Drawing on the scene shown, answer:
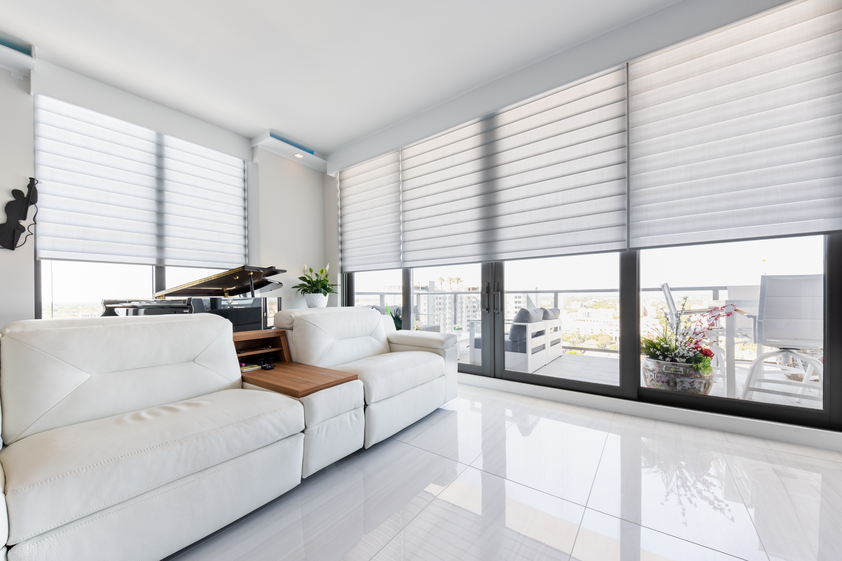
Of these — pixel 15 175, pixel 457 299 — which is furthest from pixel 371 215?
pixel 15 175

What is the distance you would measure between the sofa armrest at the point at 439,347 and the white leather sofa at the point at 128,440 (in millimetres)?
1346

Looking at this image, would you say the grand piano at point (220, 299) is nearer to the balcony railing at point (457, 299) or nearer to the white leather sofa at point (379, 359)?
the white leather sofa at point (379, 359)

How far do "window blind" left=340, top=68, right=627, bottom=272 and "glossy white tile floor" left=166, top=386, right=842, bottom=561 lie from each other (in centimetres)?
151

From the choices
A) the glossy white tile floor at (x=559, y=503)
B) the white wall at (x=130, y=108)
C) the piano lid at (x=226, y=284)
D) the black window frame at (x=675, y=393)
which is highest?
the white wall at (x=130, y=108)

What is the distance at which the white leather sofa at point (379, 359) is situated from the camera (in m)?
2.08

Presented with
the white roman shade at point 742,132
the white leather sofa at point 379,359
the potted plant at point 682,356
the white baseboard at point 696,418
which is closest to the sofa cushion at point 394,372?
the white leather sofa at point 379,359

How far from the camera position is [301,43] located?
102 inches

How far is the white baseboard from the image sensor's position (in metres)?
1.99

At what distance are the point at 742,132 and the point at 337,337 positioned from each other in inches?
124

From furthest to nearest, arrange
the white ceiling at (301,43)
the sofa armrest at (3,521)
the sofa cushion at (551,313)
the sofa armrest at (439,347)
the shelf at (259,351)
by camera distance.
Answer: the sofa cushion at (551,313), the sofa armrest at (439,347), the white ceiling at (301,43), the shelf at (259,351), the sofa armrest at (3,521)

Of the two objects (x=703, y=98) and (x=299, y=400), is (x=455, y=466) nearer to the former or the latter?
(x=299, y=400)

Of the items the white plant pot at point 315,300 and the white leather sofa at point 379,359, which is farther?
the white plant pot at point 315,300

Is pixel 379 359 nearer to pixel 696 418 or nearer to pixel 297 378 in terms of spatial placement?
pixel 297 378

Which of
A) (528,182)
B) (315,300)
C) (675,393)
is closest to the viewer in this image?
(675,393)
